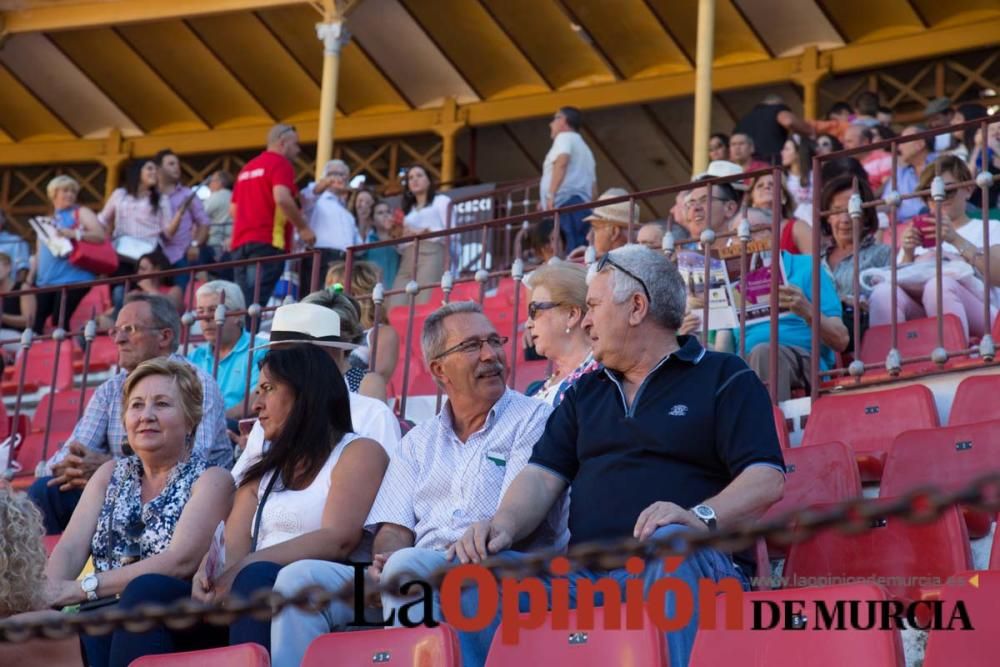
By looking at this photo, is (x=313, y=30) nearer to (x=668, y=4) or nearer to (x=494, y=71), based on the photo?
(x=494, y=71)

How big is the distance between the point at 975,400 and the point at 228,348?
345 cm

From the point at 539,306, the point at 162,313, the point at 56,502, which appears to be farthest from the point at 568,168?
the point at 539,306

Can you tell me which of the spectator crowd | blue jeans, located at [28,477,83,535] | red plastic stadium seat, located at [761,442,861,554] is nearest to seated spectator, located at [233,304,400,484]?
the spectator crowd

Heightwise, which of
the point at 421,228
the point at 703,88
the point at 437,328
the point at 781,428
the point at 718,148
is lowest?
the point at 781,428

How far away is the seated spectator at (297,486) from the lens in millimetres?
4027

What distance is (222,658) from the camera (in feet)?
11.4

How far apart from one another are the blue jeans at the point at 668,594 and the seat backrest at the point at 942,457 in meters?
0.88

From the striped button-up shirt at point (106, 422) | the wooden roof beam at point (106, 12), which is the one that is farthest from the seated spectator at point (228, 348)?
the wooden roof beam at point (106, 12)

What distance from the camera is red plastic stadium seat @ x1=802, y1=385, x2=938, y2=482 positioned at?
4977 mm

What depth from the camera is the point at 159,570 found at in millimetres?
4211

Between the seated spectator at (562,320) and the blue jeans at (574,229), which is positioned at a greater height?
the blue jeans at (574,229)

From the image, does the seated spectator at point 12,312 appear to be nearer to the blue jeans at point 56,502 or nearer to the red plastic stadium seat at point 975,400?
the blue jeans at point 56,502

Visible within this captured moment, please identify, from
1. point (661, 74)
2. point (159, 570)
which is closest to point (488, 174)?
point (661, 74)

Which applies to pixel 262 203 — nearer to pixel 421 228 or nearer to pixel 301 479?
pixel 421 228
